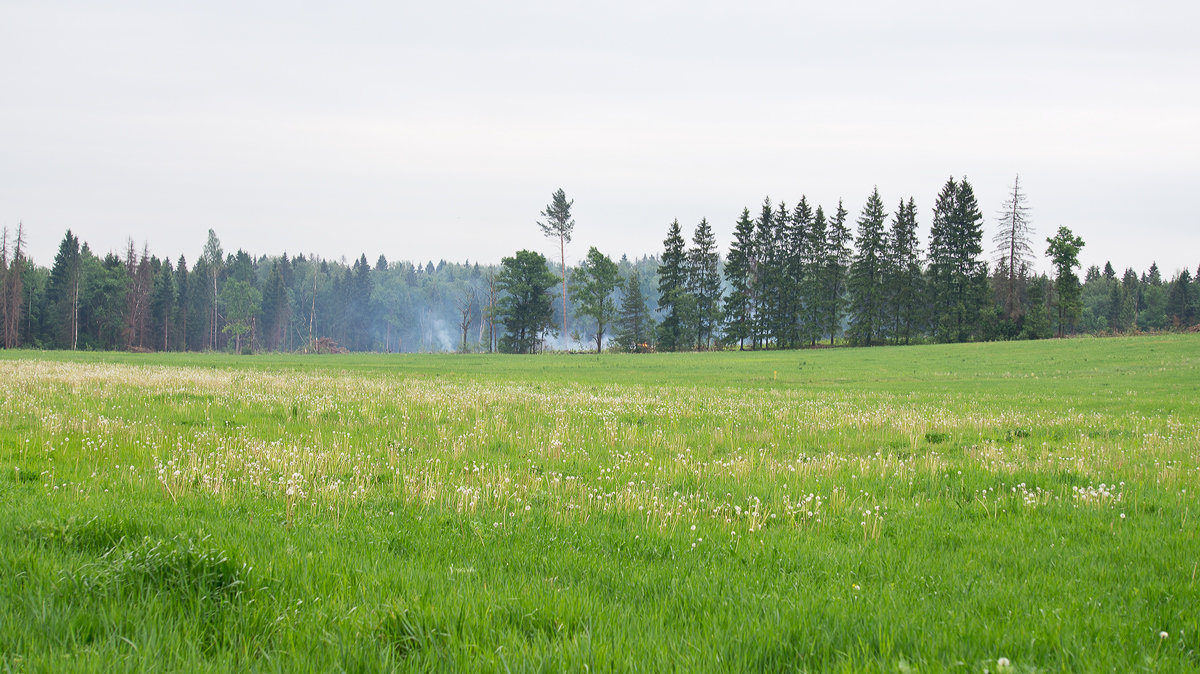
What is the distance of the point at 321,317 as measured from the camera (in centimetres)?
17788

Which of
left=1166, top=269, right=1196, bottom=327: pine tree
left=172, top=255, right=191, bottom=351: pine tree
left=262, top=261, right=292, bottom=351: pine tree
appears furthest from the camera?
left=262, top=261, right=292, bottom=351: pine tree

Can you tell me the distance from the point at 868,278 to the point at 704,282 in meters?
25.4

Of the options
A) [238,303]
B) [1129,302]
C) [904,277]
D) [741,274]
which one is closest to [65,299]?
[238,303]

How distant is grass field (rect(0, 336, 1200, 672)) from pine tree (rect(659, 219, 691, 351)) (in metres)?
91.0

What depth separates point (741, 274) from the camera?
102m

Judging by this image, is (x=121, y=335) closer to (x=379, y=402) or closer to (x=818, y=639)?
(x=379, y=402)

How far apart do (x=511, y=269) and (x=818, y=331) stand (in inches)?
1983

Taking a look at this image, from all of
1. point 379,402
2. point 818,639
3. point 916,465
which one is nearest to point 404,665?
point 818,639

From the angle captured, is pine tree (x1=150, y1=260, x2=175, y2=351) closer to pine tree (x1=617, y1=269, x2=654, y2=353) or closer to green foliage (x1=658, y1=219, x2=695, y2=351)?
pine tree (x1=617, y1=269, x2=654, y2=353)

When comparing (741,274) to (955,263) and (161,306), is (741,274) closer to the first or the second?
(955,263)

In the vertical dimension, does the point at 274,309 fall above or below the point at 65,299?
above

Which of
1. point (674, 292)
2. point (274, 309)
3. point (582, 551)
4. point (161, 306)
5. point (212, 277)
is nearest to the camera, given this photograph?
point (582, 551)

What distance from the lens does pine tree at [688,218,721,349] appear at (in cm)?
10438

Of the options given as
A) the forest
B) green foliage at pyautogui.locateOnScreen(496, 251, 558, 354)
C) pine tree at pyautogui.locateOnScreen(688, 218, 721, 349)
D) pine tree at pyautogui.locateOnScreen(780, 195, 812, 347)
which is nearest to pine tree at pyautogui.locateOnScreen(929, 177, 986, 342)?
the forest
